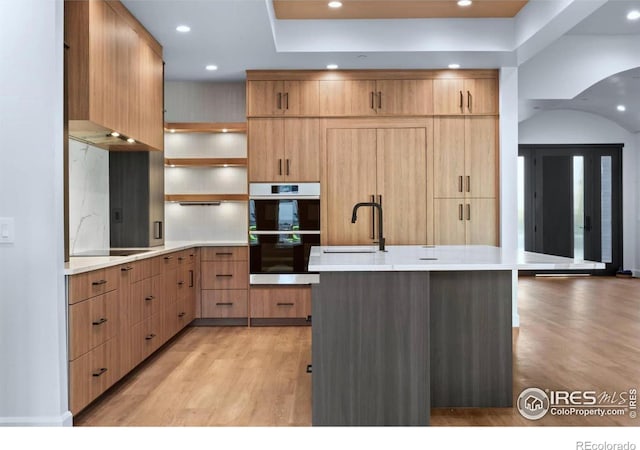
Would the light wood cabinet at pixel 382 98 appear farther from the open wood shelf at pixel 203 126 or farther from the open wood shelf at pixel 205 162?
the open wood shelf at pixel 205 162

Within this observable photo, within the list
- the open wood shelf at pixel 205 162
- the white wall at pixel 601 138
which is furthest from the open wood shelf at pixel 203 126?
the white wall at pixel 601 138

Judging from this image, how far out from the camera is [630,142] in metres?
10.4

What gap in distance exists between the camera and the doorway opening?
10344 millimetres

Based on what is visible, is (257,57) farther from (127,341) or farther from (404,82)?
(127,341)

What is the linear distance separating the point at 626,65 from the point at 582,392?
4595mm

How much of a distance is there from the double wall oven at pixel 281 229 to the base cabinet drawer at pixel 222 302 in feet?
0.84

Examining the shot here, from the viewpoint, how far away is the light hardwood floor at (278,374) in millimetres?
2994

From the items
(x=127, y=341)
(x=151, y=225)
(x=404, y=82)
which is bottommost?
(x=127, y=341)

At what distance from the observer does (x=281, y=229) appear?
18.8 ft

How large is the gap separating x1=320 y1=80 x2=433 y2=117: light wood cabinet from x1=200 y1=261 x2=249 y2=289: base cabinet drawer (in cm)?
183

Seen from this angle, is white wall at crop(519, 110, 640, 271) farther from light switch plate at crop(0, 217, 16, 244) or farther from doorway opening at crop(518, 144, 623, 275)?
light switch plate at crop(0, 217, 16, 244)

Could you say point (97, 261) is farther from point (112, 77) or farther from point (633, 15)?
point (633, 15)

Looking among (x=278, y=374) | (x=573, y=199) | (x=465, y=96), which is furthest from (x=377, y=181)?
(x=573, y=199)
